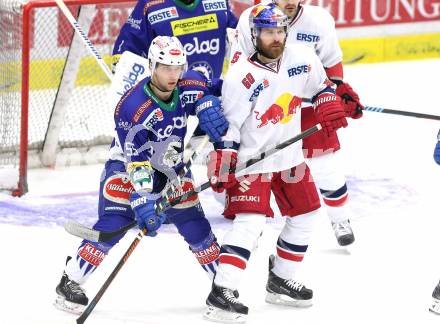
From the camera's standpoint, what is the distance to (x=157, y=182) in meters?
5.29

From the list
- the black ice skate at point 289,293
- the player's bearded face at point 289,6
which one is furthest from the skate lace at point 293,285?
the player's bearded face at point 289,6

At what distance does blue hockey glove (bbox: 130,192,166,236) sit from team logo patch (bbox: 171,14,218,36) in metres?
1.56

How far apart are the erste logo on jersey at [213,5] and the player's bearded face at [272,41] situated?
1.39 m

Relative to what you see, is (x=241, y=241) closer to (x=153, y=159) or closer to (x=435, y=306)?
(x=153, y=159)

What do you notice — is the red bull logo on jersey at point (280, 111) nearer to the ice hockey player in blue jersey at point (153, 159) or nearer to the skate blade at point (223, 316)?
the ice hockey player in blue jersey at point (153, 159)

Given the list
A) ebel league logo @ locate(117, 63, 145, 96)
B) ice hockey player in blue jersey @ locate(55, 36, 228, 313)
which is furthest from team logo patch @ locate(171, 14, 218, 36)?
ice hockey player in blue jersey @ locate(55, 36, 228, 313)

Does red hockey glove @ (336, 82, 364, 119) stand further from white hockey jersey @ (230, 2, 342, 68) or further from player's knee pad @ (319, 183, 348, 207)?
player's knee pad @ (319, 183, 348, 207)

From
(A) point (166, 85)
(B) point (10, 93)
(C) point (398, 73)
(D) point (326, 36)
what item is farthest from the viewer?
(C) point (398, 73)

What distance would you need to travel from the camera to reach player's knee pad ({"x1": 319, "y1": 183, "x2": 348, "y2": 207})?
617 centimetres

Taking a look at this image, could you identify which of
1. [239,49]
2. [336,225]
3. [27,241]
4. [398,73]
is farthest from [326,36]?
[398,73]

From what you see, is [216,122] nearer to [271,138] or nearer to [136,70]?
[271,138]

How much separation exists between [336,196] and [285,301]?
86 centimetres

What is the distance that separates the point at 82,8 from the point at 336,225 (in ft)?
6.74

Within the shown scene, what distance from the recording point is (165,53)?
5035 millimetres
